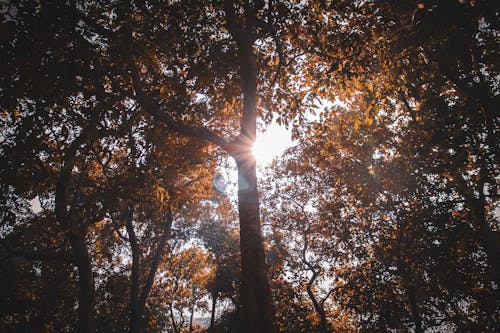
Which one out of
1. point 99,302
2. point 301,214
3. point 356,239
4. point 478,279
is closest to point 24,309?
point 99,302

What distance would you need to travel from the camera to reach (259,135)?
392 inches

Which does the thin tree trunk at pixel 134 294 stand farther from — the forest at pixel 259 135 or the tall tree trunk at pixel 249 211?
the tall tree trunk at pixel 249 211

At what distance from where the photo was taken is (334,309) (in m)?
23.5

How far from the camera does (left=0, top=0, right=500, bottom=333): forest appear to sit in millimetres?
4664

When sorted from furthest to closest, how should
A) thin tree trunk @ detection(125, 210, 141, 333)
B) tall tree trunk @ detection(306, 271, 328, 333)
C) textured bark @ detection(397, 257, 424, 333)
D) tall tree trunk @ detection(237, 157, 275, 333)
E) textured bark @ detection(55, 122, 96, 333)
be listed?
tall tree trunk @ detection(306, 271, 328, 333) → textured bark @ detection(397, 257, 424, 333) → thin tree trunk @ detection(125, 210, 141, 333) → textured bark @ detection(55, 122, 96, 333) → tall tree trunk @ detection(237, 157, 275, 333)

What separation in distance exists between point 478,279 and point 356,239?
21.0ft

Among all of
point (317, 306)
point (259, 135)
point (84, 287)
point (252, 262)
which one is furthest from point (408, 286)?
point (84, 287)

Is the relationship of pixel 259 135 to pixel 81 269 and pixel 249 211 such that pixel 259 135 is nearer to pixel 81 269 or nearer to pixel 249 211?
pixel 249 211

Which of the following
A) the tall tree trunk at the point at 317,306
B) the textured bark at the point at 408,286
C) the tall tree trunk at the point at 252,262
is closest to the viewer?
the tall tree trunk at the point at 252,262

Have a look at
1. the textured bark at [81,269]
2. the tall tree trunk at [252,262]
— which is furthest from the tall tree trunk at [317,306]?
the tall tree trunk at [252,262]

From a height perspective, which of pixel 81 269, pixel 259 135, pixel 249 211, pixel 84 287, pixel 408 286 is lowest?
pixel 84 287

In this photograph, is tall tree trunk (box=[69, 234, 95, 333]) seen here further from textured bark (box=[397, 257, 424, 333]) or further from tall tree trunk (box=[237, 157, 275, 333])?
textured bark (box=[397, 257, 424, 333])

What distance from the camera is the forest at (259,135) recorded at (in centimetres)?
466

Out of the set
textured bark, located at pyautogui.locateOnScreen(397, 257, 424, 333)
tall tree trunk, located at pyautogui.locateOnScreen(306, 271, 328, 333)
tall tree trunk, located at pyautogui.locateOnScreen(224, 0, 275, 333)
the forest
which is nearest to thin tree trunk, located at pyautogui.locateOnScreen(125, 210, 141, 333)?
the forest
